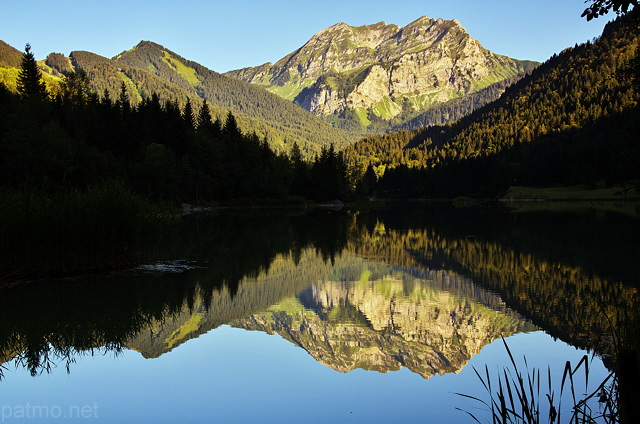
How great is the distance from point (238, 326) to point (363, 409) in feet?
21.4

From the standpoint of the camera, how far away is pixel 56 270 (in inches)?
701

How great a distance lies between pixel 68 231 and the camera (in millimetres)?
17297

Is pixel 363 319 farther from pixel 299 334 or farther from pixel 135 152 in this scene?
pixel 135 152

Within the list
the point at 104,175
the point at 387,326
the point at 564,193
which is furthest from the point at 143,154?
the point at 564,193

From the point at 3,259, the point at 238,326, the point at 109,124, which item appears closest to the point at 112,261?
the point at 3,259

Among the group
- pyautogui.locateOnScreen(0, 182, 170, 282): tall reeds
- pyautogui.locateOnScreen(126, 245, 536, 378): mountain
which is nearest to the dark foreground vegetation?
pyautogui.locateOnScreen(0, 182, 170, 282): tall reeds

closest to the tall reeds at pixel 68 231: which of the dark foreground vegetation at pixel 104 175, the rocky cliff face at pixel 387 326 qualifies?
the dark foreground vegetation at pixel 104 175

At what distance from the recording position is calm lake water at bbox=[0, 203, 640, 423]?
8.63 meters

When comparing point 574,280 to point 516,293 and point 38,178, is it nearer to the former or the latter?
point 516,293

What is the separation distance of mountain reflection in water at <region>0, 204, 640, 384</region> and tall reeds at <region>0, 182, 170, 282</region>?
2.85ft

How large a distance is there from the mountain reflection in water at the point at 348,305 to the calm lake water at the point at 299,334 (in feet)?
0.22

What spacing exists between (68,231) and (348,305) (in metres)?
9.89

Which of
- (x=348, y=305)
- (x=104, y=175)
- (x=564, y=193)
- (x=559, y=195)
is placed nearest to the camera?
(x=348, y=305)

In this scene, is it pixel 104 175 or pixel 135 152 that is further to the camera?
pixel 135 152
